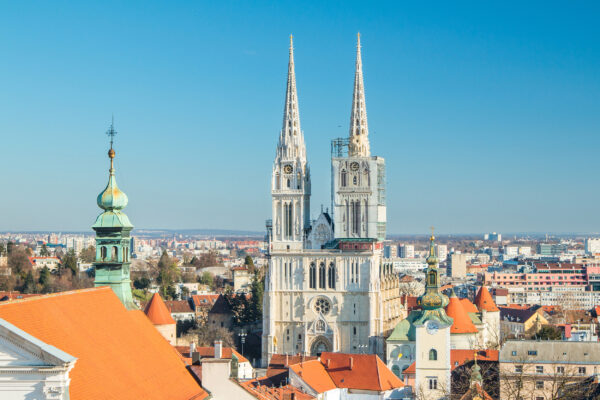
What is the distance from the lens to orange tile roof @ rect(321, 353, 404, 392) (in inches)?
1986

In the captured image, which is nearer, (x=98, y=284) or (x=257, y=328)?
(x=98, y=284)

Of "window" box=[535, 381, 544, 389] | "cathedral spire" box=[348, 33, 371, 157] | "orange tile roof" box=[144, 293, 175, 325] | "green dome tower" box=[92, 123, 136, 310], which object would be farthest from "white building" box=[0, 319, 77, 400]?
"cathedral spire" box=[348, 33, 371, 157]

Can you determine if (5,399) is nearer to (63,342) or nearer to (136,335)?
(63,342)

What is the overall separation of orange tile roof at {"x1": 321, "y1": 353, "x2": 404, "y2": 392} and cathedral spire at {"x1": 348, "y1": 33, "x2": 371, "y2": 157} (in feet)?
98.8

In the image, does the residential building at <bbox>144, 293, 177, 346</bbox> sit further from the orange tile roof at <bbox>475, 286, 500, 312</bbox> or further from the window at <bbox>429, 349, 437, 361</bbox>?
the orange tile roof at <bbox>475, 286, 500, 312</bbox>

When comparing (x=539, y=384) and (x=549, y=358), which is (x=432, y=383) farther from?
(x=549, y=358)

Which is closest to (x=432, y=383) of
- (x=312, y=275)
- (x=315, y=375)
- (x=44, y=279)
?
(x=315, y=375)

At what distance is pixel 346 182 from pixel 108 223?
163 feet

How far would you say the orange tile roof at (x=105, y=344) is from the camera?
18.5 m

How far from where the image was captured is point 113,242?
2980 cm

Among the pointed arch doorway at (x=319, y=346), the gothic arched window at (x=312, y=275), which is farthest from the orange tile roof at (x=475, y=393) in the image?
the gothic arched window at (x=312, y=275)

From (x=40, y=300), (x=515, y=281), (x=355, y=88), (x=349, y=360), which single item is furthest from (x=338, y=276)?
(x=515, y=281)

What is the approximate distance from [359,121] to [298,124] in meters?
5.27

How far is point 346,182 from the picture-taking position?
78.6m
